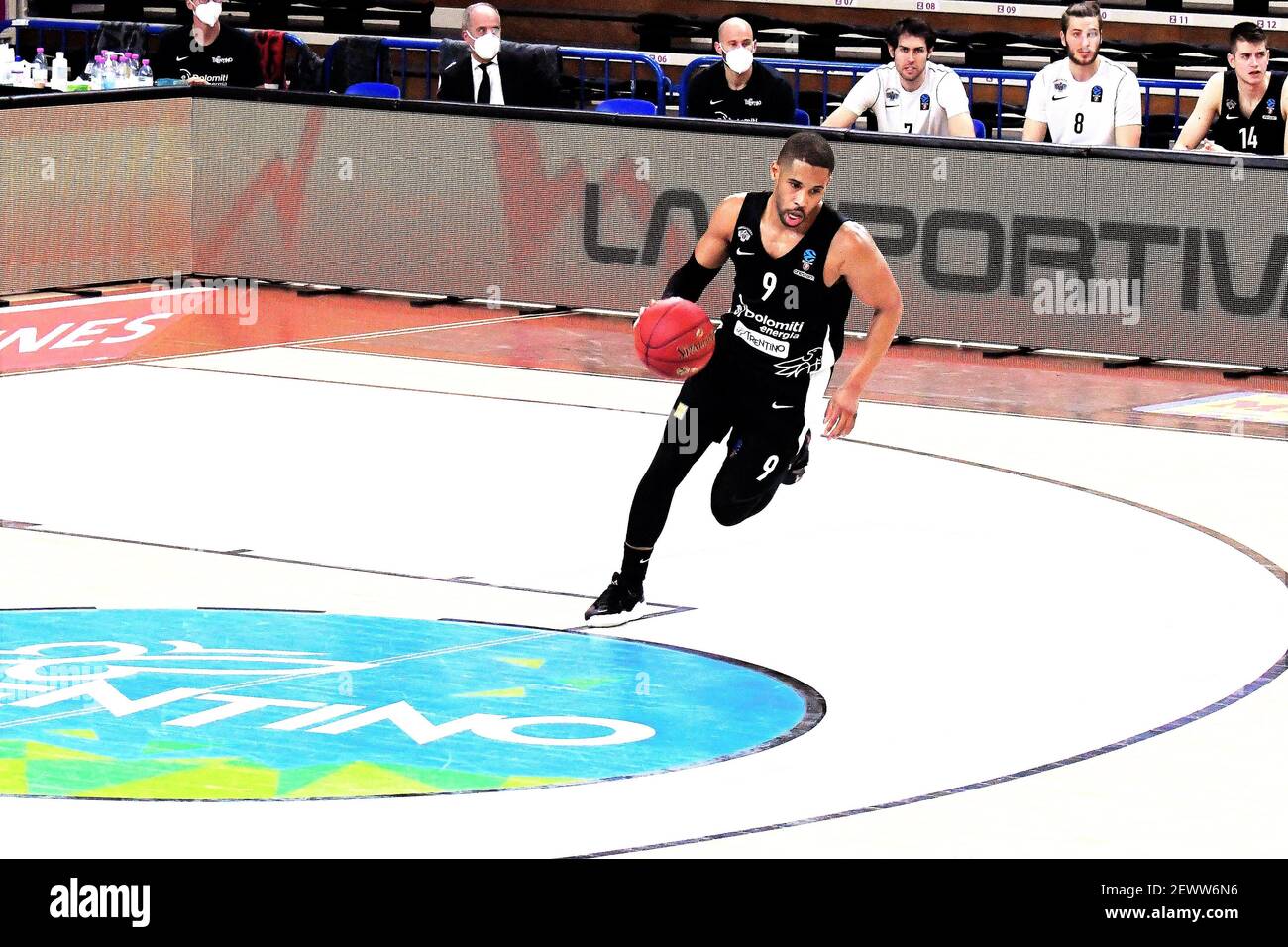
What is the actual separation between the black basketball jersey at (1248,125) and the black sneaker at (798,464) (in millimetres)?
7034

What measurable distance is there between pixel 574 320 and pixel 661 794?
10.6 m

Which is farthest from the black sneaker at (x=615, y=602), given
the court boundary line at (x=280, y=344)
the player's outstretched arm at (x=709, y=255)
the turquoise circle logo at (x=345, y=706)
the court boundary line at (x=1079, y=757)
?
the court boundary line at (x=280, y=344)

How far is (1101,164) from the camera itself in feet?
50.5

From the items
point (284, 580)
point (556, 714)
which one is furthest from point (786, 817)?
point (284, 580)

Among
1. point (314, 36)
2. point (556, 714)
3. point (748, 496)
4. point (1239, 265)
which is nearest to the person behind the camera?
point (556, 714)

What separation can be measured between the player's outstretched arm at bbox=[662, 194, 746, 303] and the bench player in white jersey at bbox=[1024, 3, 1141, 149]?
23.1 ft

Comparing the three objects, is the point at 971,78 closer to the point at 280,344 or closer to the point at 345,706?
the point at 280,344

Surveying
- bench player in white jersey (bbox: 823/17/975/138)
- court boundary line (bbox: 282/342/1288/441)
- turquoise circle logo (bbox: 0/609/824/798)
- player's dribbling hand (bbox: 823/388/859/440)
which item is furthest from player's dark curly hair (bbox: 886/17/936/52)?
turquoise circle logo (bbox: 0/609/824/798)

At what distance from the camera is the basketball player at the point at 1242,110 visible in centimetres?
1490

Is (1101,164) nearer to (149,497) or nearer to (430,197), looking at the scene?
(430,197)

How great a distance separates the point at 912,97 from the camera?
16234 millimetres

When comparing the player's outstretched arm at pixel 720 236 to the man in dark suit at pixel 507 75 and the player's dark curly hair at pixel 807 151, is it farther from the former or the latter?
the man in dark suit at pixel 507 75

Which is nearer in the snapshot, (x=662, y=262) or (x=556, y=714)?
(x=556, y=714)

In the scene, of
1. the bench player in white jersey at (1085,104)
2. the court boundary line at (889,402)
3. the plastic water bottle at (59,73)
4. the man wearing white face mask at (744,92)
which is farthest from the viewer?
the plastic water bottle at (59,73)
